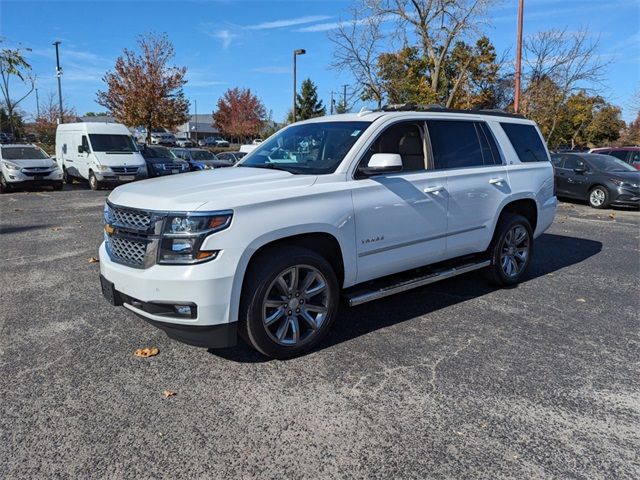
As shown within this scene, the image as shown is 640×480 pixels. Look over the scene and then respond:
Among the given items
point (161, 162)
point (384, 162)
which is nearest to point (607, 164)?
point (384, 162)

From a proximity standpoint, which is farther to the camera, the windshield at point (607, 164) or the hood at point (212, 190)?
the windshield at point (607, 164)

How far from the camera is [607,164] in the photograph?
1392cm

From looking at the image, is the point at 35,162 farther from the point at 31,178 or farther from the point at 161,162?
the point at 161,162

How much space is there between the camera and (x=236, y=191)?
3492 mm

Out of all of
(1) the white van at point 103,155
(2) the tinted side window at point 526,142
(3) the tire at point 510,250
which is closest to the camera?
(3) the tire at point 510,250

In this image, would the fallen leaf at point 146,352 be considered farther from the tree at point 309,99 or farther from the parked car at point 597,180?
the tree at point 309,99

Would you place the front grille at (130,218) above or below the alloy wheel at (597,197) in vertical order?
above

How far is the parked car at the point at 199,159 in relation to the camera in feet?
71.3

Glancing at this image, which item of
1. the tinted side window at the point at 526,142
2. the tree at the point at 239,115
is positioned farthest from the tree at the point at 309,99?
the tinted side window at the point at 526,142

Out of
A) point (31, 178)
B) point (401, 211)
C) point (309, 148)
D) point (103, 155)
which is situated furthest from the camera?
point (103, 155)

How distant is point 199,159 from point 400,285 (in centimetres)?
2046

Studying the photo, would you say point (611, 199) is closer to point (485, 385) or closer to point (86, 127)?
point (485, 385)

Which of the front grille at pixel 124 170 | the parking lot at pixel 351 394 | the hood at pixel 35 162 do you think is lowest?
the parking lot at pixel 351 394

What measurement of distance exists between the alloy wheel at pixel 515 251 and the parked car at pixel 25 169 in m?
16.0
